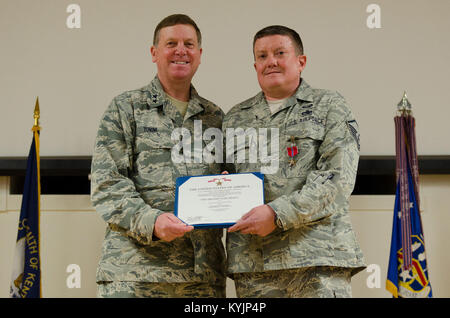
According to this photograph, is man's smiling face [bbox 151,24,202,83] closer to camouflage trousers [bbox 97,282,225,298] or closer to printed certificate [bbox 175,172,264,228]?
printed certificate [bbox 175,172,264,228]

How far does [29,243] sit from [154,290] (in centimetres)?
129

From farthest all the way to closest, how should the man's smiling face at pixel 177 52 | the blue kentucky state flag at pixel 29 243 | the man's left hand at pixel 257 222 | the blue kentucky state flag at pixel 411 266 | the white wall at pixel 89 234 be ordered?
the white wall at pixel 89 234, the blue kentucky state flag at pixel 29 243, the blue kentucky state flag at pixel 411 266, the man's smiling face at pixel 177 52, the man's left hand at pixel 257 222

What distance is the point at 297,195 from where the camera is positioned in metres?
2.23

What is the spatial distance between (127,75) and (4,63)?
0.93 m

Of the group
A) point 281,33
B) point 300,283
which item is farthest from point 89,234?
point 281,33

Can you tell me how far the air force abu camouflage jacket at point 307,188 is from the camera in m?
2.25

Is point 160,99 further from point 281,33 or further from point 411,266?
point 411,266

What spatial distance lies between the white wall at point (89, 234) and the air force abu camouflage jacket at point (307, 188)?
1449 mm

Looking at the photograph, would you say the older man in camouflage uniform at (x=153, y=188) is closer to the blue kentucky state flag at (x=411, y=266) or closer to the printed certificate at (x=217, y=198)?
the printed certificate at (x=217, y=198)

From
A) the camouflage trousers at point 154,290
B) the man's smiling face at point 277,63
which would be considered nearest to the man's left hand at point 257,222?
the camouflage trousers at point 154,290

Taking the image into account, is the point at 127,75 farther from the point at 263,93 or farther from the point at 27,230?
the point at 263,93

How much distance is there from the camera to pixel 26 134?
402 centimetres

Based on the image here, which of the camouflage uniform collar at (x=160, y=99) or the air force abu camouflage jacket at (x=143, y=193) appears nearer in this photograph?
the air force abu camouflage jacket at (x=143, y=193)
